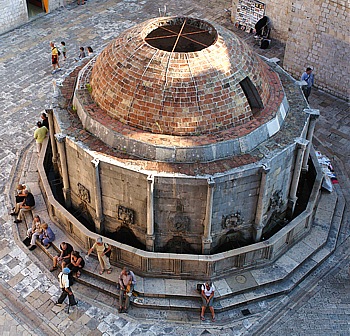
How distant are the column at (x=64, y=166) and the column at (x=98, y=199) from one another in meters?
1.49

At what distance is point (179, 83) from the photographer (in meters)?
15.7

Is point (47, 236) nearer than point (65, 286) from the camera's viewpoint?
No

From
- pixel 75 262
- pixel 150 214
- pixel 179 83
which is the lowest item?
pixel 75 262

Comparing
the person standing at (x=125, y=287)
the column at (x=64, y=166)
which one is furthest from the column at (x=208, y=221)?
the column at (x=64, y=166)

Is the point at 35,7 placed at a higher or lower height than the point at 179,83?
lower

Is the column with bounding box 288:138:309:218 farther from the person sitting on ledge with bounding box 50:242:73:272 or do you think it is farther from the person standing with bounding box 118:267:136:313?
the person sitting on ledge with bounding box 50:242:73:272

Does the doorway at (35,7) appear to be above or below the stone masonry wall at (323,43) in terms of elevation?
below

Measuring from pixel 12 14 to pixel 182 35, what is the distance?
50.4ft

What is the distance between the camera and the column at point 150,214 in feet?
49.0

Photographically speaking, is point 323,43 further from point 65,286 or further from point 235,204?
point 65,286

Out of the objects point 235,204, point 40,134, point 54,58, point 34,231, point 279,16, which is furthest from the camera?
point 279,16

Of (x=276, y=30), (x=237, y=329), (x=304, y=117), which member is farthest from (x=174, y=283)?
(x=276, y=30)

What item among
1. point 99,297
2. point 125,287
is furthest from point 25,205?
point 125,287

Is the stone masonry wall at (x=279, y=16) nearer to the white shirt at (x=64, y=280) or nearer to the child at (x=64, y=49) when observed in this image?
the child at (x=64, y=49)
